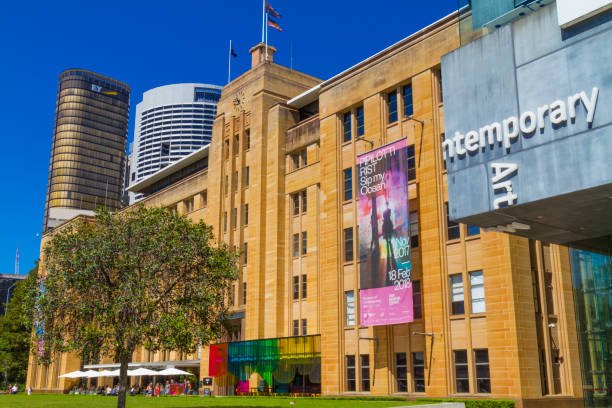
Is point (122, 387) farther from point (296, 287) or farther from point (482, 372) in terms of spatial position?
point (296, 287)

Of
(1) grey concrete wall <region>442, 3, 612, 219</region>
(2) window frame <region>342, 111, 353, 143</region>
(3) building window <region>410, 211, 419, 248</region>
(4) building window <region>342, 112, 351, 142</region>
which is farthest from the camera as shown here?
(4) building window <region>342, 112, 351, 142</region>

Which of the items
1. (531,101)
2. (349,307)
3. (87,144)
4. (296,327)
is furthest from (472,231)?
(87,144)

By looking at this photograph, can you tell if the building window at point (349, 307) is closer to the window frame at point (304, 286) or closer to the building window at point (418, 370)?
the building window at point (418, 370)

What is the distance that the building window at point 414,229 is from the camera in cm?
3988

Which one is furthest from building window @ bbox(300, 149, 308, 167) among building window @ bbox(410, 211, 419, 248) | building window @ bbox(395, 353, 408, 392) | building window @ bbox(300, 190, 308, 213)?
building window @ bbox(395, 353, 408, 392)

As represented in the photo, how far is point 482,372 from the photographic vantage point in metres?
34.5

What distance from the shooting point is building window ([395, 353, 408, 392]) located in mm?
38906

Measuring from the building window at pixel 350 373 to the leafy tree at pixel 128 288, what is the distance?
1176cm

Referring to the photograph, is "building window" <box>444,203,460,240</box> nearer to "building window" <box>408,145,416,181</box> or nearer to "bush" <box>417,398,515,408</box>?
"building window" <box>408,145,416,181</box>

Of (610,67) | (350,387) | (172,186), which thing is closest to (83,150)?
(172,186)

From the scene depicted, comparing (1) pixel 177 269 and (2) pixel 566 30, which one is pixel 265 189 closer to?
(1) pixel 177 269

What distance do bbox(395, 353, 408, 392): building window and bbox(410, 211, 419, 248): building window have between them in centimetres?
701

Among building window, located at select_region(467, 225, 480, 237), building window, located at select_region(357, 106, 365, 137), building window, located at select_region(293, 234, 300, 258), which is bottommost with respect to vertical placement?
building window, located at select_region(467, 225, 480, 237)

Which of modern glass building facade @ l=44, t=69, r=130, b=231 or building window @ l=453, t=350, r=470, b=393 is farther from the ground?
modern glass building facade @ l=44, t=69, r=130, b=231
